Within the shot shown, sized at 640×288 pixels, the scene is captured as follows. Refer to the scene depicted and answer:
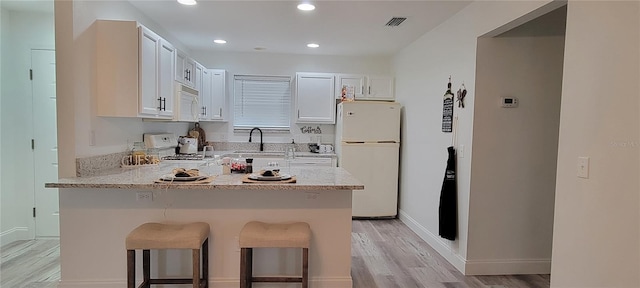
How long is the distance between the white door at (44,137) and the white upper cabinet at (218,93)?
6.05 feet

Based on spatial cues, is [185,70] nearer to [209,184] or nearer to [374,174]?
[209,184]

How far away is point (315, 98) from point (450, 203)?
2684mm

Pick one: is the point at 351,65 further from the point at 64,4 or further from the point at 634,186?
the point at 634,186

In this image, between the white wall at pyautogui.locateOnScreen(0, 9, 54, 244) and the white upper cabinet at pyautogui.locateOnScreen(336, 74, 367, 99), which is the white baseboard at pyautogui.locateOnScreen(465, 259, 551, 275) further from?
the white wall at pyautogui.locateOnScreen(0, 9, 54, 244)

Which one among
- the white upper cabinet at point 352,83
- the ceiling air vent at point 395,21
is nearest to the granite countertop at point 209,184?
the ceiling air vent at point 395,21

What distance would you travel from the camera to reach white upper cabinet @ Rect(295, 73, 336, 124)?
521 cm

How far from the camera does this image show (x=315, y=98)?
525 centimetres

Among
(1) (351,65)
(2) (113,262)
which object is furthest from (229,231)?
(1) (351,65)

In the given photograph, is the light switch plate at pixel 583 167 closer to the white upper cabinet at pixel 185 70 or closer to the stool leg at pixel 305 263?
the stool leg at pixel 305 263

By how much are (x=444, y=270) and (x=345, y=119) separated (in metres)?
2.35

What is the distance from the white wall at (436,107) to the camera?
9.80 ft

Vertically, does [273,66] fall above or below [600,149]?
above

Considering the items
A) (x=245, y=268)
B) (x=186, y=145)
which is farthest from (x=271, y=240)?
(x=186, y=145)

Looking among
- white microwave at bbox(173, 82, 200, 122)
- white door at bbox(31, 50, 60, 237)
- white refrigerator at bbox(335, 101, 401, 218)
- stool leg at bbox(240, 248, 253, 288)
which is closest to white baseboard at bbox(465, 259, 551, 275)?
white refrigerator at bbox(335, 101, 401, 218)
